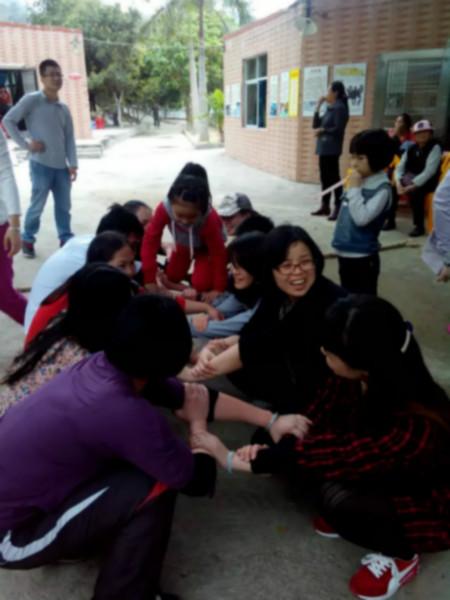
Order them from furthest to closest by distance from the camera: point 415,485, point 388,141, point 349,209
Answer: point 349,209, point 388,141, point 415,485

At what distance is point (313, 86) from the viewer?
789cm

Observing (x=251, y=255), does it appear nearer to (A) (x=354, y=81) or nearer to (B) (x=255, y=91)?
(A) (x=354, y=81)

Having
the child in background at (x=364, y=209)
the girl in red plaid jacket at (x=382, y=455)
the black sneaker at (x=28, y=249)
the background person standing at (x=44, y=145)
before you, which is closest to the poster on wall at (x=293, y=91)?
the background person standing at (x=44, y=145)

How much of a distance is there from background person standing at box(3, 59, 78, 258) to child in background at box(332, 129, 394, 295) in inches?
108

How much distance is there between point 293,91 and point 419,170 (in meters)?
3.81

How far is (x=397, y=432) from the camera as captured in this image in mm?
1295

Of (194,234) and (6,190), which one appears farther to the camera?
(194,234)

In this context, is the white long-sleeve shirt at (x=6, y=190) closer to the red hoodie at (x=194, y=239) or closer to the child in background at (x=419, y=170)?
the red hoodie at (x=194, y=239)

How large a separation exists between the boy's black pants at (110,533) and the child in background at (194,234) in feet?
4.90

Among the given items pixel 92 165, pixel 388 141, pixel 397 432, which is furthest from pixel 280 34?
pixel 397 432

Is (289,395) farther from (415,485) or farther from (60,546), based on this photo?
(60,546)

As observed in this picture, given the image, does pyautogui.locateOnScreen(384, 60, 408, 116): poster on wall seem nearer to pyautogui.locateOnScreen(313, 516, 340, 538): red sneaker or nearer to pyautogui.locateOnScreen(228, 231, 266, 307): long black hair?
pyautogui.locateOnScreen(228, 231, 266, 307): long black hair

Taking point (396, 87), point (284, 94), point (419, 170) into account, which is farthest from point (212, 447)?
point (284, 94)

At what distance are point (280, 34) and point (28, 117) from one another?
5913 mm
